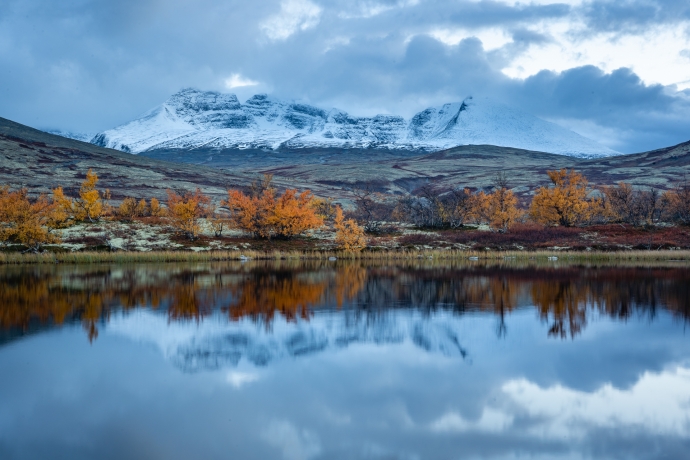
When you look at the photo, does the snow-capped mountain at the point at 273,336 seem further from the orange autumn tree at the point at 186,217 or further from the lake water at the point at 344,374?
the orange autumn tree at the point at 186,217

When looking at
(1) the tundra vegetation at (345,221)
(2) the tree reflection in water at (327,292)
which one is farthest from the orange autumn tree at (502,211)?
(2) the tree reflection in water at (327,292)

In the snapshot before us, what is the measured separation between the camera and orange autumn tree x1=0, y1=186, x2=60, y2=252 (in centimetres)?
4953

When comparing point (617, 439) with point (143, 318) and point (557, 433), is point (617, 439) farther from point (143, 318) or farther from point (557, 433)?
point (143, 318)

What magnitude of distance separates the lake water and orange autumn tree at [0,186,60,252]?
78.5 feet

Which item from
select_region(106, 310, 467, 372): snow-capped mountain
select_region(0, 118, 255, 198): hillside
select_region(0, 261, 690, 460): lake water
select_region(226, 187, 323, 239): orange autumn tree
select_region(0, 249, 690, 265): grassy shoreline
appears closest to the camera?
select_region(0, 261, 690, 460): lake water

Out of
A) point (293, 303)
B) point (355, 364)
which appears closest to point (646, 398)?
point (355, 364)

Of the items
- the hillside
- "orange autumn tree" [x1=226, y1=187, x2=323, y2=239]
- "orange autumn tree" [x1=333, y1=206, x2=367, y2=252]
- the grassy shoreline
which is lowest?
the grassy shoreline

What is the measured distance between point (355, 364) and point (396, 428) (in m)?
4.75

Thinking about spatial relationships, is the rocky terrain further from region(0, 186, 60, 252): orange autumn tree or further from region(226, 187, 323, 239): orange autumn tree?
region(0, 186, 60, 252): orange autumn tree

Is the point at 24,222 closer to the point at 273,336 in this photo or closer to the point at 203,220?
the point at 203,220

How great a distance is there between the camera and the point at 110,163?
531ft

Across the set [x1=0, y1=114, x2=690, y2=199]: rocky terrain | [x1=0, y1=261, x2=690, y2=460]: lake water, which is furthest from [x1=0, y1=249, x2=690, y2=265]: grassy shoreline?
[x1=0, y1=114, x2=690, y2=199]: rocky terrain

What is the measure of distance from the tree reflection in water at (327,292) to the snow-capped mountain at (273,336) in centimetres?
112

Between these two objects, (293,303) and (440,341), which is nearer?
(440,341)
